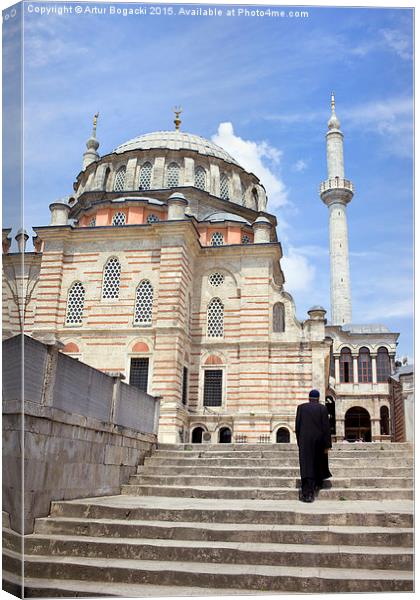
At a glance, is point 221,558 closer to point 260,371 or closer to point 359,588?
point 359,588

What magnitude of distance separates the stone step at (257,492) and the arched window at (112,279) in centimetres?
1410

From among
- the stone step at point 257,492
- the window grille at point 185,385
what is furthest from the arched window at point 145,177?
the stone step at point 257,492

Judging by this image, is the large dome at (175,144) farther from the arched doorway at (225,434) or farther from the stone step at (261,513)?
the stone step at (261,513)

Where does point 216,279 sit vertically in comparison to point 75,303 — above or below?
above

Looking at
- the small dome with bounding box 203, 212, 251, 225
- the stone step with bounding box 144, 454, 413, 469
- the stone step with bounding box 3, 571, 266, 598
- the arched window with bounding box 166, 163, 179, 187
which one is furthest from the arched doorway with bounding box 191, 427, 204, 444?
the stone step with bounding box 3, 571, 266, 598

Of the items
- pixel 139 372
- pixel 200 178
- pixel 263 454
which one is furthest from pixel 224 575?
pixel 200 178

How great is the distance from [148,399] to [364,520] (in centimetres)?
723

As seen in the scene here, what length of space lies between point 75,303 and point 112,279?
Result: 1887 millimetres

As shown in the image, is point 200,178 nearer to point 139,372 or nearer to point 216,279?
point 216,279

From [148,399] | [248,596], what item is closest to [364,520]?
[248,596]

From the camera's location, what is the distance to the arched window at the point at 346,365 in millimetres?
36438

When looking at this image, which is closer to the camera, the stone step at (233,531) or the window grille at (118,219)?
the stone step at (233,531)

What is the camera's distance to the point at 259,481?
32.0 feet

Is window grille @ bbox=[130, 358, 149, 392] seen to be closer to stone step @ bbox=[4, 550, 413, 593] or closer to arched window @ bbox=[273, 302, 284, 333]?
arched window @ bbox=[273, 302, 284, 333]
